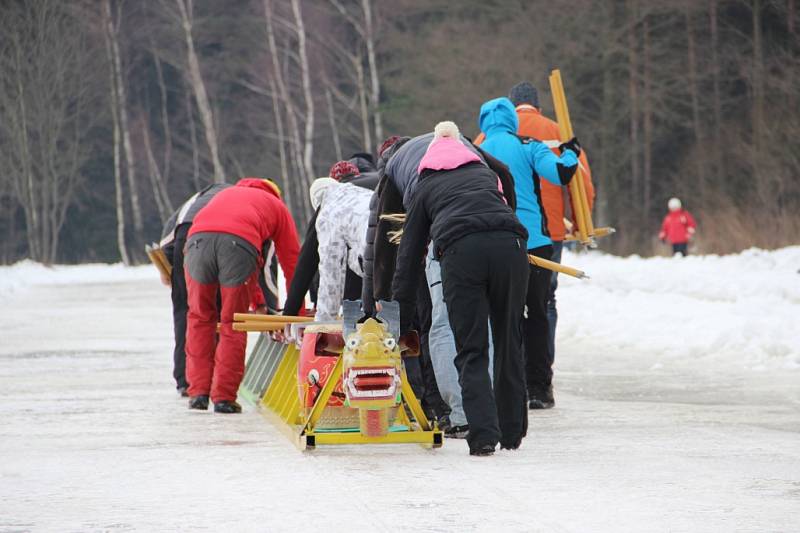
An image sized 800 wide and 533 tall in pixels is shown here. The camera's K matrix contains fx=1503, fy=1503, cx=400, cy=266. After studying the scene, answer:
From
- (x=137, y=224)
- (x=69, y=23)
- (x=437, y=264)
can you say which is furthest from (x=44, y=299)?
(x=69, y=23)

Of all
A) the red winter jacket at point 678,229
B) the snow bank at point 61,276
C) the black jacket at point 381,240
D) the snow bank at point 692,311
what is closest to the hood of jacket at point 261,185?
the black jacket at point 381,240

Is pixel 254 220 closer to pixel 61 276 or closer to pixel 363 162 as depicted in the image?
pixel 363 162

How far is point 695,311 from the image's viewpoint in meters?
16.0

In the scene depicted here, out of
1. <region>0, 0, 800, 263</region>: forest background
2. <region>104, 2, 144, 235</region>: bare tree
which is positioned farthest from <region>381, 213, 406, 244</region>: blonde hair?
<region>104, 2, 144, 235</region>: bare tree

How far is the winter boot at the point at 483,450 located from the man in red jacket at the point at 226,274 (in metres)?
2.94

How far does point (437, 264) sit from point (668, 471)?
77.2 inches

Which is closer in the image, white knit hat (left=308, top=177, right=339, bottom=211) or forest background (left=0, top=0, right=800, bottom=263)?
white knit hat (left=308, top=177, right=339, bottom=211)

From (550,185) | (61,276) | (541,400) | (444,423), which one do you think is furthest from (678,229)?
(444,423)

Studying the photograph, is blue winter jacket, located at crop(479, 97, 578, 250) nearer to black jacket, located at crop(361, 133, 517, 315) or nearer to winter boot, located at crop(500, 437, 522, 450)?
black jacket, located at crop(361, 133, 517, 315)

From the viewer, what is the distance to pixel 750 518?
18.7 feet

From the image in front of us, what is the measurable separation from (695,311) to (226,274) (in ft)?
23.4

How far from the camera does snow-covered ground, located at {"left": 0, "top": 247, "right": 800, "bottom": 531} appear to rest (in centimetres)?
587

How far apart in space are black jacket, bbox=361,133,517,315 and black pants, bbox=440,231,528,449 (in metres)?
0.63

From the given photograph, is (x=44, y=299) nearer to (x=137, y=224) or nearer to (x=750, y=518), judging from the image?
(x=750, y=518)
